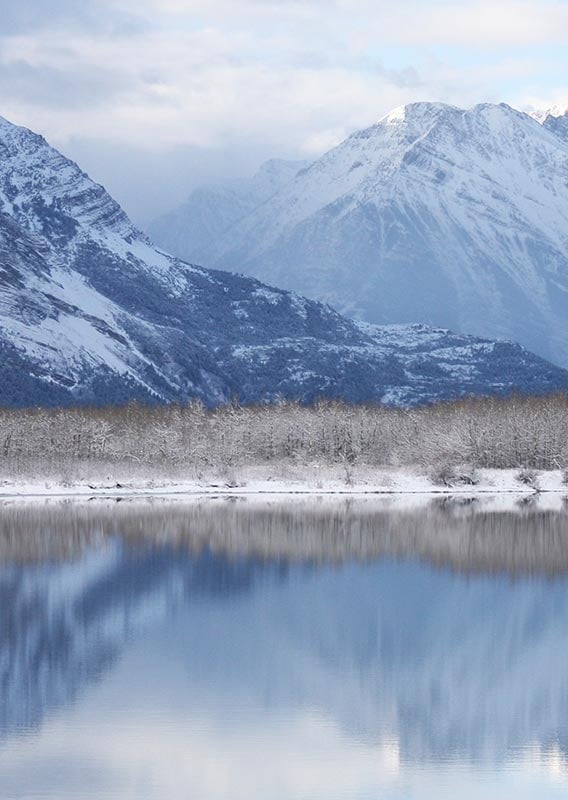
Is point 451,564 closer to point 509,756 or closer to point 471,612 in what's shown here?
point 471,612

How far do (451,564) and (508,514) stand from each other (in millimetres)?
29646

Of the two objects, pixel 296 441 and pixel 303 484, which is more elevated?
pixel 296 441

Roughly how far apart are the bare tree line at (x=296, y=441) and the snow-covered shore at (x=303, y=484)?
3.44 metres

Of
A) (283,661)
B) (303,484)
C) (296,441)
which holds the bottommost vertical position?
(283,661)

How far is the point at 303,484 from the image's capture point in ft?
528

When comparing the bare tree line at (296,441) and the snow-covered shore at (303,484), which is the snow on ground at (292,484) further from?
the bare tree line at (296,441)

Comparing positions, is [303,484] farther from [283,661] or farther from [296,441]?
[283,661]

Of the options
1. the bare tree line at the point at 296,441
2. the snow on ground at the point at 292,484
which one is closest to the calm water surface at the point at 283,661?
the snow on ground at the point at 292,484

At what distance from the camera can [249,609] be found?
77000 millimetres

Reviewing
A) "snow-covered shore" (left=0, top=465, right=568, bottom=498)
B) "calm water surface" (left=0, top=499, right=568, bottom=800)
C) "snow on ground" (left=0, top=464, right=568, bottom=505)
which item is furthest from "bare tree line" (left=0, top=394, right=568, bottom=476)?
"calm water surface" (left=0, top=499, right=568, bottom=800)

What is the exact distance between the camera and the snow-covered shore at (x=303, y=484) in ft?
494

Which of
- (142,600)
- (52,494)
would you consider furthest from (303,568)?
(52,494)

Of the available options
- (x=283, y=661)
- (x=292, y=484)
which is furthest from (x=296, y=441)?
(x=283, y=661)

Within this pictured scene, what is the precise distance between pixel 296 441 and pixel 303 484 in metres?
20.8
